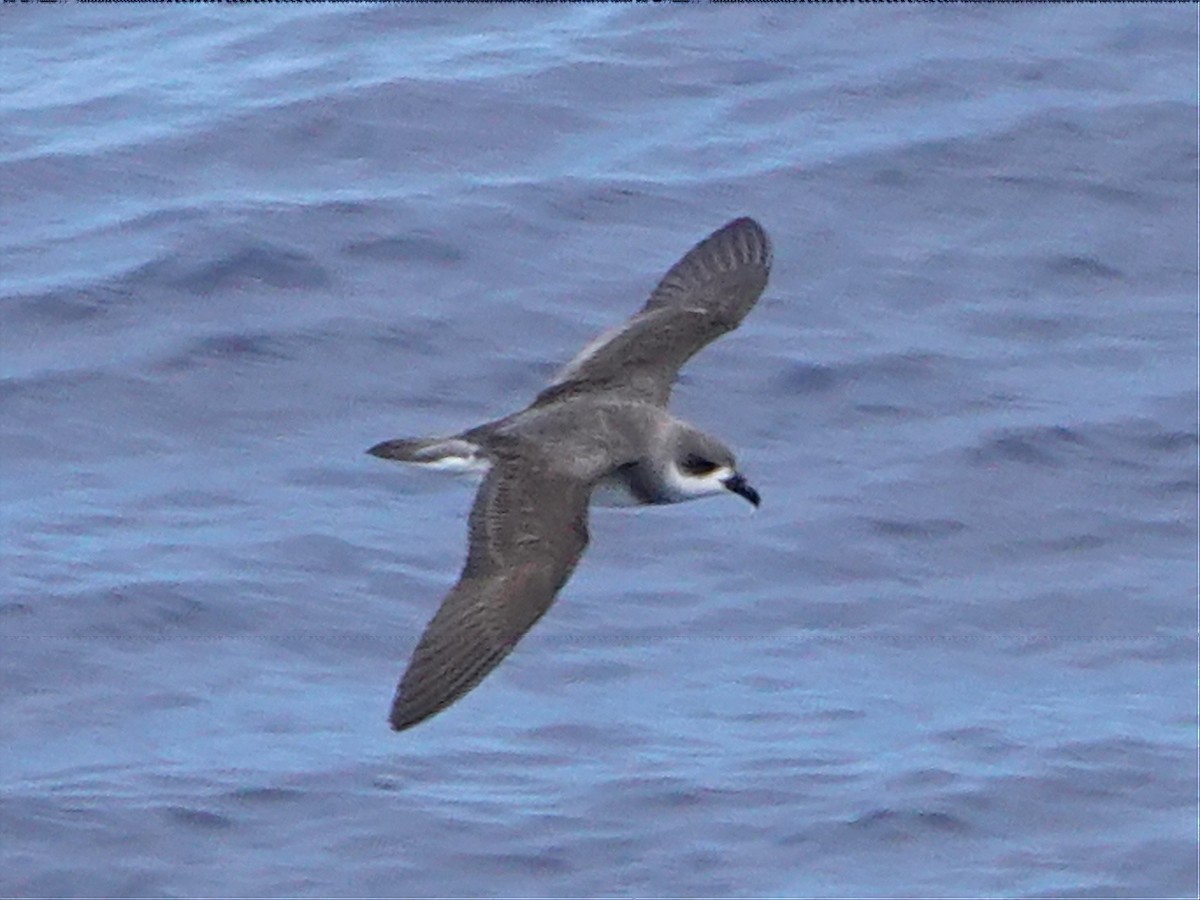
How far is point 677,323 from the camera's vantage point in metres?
12.3

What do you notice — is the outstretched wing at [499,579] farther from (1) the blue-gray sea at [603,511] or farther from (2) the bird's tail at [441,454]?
(1) the blue-gray sea at [603,511]

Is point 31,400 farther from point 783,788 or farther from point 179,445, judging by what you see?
point 783,788

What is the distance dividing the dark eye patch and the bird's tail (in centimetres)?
83

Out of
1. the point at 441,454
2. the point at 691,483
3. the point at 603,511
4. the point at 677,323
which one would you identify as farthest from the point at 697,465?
the point at 603,511

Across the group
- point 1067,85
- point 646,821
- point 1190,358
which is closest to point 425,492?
point 646,821

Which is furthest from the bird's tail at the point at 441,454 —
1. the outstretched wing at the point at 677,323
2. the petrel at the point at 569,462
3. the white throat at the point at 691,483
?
the outstretched wing at the point at 677,323

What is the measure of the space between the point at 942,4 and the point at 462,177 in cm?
474

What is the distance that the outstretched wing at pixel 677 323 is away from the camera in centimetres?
1182

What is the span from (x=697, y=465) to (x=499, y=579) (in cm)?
134

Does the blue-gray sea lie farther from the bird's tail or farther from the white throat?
the bird's tail

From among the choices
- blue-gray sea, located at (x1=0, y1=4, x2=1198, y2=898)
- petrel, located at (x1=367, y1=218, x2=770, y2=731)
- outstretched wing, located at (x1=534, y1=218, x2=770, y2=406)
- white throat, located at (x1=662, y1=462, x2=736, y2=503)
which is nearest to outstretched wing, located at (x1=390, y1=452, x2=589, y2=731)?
petrel, located at (x1=367, y1=218, x2=770, y2=731)

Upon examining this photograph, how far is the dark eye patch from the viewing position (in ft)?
36.2

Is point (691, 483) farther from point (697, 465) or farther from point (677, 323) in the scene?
point (677, 323)

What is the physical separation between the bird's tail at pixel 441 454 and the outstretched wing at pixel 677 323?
0.87 meters
